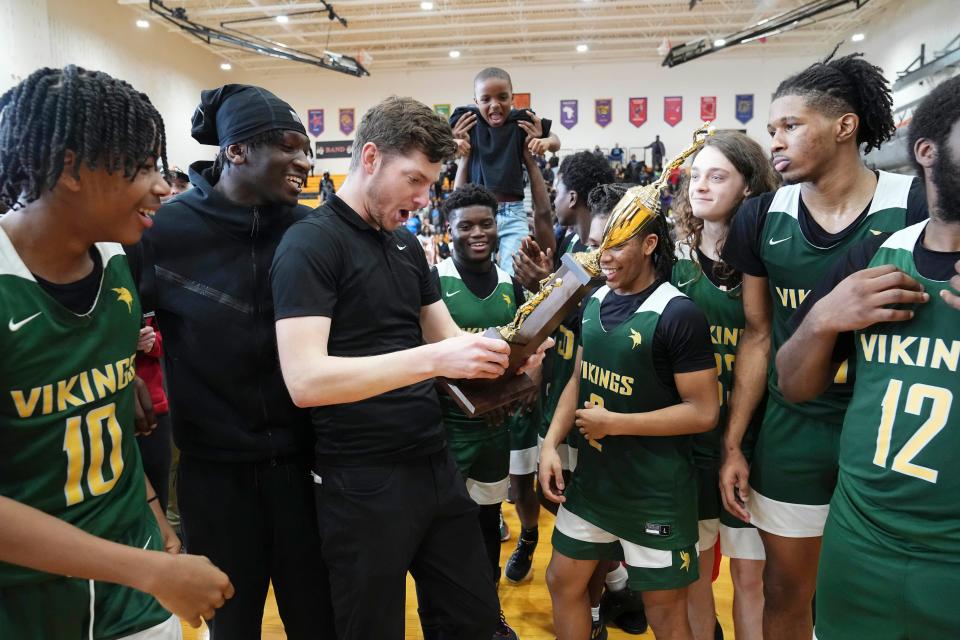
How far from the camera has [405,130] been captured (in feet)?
5.56

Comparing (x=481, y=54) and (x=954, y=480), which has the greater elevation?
(x=481, y=54)

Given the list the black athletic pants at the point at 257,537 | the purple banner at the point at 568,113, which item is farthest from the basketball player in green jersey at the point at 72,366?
the purple banner at the point at 568,113

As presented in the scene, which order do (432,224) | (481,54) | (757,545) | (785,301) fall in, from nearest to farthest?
(785,301) < (757,545) < (432,224) < (481,54)

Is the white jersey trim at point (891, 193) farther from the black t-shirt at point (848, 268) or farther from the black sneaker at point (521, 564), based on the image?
the black sneaker at point (521, 564)

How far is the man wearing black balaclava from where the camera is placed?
1790 mm

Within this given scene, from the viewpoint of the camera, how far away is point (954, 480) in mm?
1224

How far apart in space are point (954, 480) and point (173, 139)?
16959mm

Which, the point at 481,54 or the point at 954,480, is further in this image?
the point at 481,54

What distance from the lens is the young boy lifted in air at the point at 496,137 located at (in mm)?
3740

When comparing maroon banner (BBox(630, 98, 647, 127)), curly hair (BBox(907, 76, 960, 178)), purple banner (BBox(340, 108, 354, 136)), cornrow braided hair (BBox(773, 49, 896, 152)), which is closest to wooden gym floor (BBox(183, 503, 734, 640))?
cornrow braided hair (BBox(773, 49, 896, 152))

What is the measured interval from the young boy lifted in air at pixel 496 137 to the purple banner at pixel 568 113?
13237 millimetres

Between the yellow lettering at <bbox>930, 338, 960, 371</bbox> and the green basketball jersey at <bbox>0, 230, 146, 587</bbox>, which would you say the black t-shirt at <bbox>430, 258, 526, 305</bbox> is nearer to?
the green basketball jersey at <bbox>0, 230, 146, 587</bbox>

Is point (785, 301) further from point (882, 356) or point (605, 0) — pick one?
point (605, 0)

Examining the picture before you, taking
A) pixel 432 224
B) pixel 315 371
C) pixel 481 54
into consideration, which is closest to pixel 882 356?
pixel 315 371
